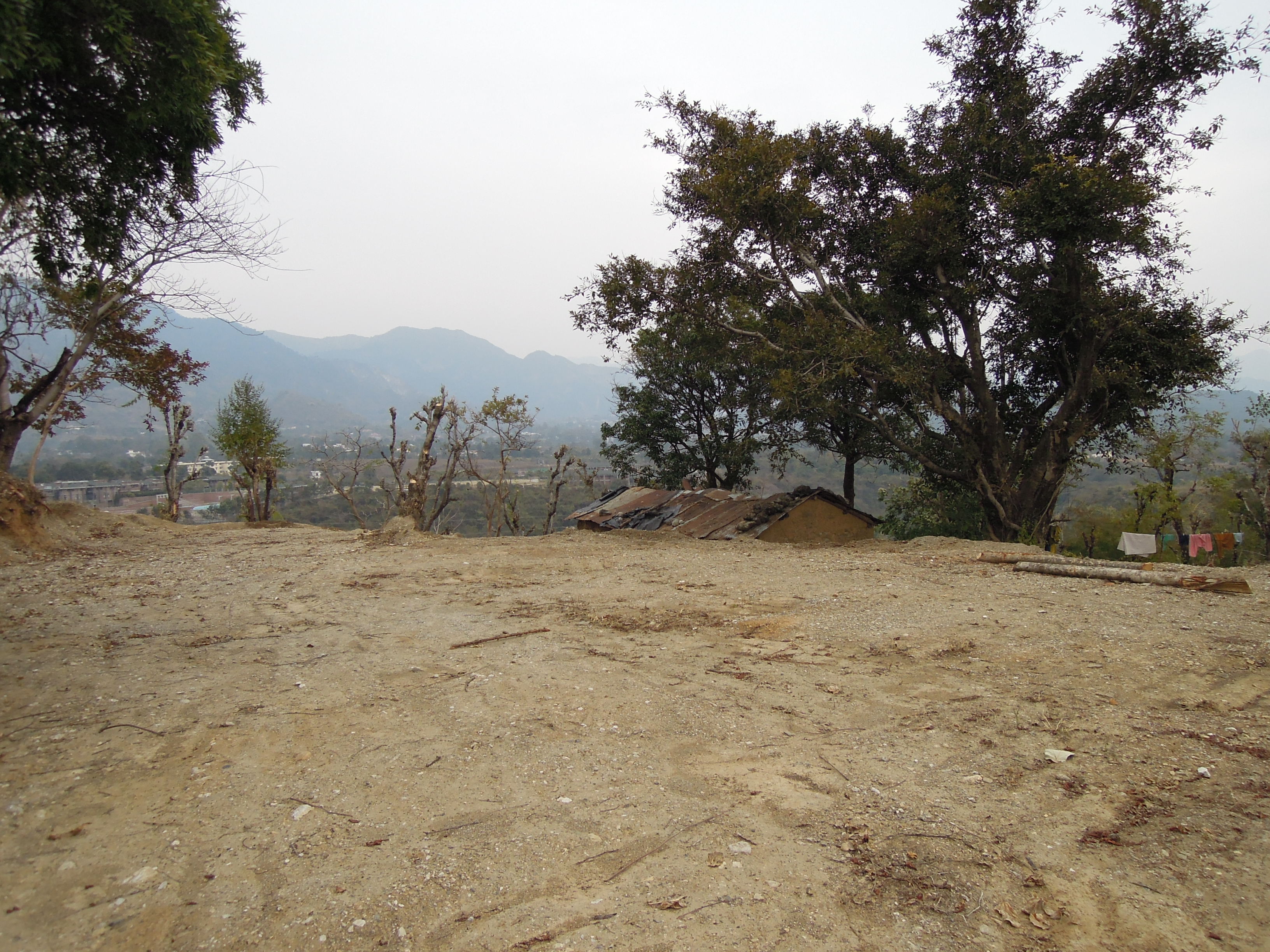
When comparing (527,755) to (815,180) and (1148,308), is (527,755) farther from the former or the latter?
(815,180)

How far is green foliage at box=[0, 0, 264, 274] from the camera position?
4.41m

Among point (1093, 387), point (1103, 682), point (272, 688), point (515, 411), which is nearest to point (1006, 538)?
point (1093, 387)

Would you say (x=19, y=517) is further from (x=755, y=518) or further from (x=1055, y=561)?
(x=1055, y=561)

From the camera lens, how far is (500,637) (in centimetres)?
600

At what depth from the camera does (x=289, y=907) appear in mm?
2641

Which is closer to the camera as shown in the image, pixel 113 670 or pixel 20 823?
pixel 20 823

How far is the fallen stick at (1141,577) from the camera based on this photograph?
6.62m

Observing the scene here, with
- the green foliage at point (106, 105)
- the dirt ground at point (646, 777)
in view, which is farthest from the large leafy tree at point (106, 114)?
the dirt ground at point (646, 777)

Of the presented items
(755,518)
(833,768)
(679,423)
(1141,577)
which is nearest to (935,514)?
(755,518)

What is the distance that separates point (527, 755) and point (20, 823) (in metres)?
2.28

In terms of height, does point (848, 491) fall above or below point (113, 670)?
above

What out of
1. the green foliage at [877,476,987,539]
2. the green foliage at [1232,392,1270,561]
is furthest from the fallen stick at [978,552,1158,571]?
the green foliage at [1232,392,1270,561]

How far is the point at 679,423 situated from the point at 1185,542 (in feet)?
49.3

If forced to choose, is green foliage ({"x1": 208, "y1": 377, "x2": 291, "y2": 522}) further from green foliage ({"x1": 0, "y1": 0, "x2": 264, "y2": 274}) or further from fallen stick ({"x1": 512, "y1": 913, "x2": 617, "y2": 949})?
fallen stick ({"x1": 512, "y1": 913, "x2": 617, "y2": 949})
